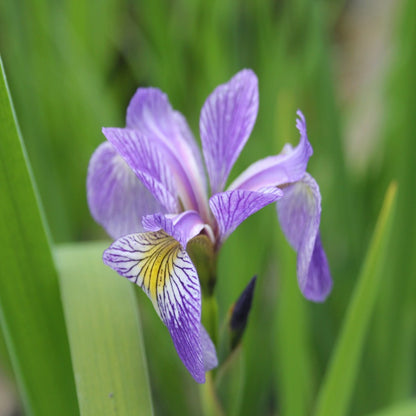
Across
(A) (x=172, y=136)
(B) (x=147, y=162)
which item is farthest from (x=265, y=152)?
(B) (x=147, y=162)

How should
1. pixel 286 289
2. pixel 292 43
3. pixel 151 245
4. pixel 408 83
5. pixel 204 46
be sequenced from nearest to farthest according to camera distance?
1. pixel 151 245
2. pixel 286 289
3. pixel 408 83
4. pixel 204 46
5. pixel 292 43

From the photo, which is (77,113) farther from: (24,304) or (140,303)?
(24,304)

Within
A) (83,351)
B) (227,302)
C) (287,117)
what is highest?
(287,117)

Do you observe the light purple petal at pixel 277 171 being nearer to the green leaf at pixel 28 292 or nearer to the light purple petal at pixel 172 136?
the light purple petal at pixel 172 136

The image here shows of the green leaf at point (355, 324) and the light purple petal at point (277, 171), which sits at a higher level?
the light purple petal at point (277, 171)

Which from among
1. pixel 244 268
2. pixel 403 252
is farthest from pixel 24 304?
pixel 403 252

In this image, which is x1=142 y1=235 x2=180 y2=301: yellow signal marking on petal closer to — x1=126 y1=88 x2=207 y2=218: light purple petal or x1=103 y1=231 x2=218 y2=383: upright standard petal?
x1=103 y1=231 x2=218 y2=383: upright standard petal

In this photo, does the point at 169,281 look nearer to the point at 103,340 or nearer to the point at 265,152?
the point at 103,340

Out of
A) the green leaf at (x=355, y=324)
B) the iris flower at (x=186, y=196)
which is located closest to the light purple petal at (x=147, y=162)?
the iris flower at (x=186, y=196)
